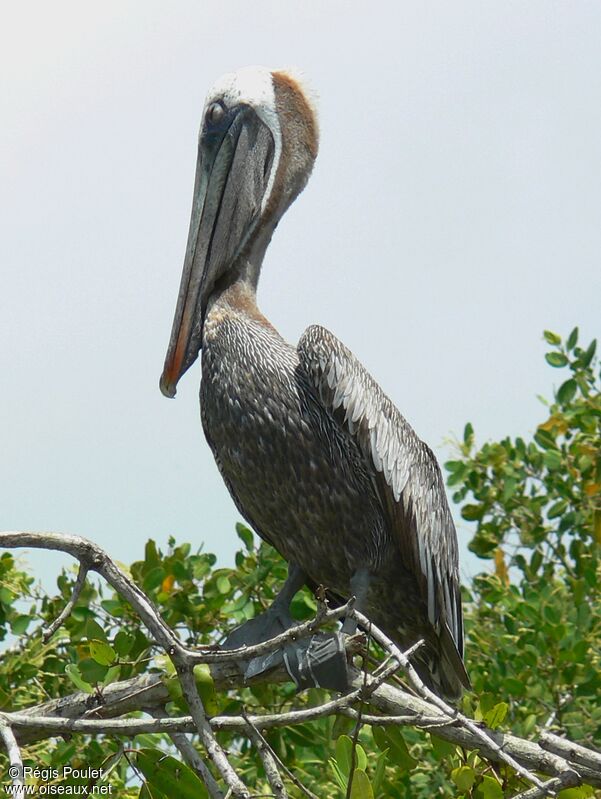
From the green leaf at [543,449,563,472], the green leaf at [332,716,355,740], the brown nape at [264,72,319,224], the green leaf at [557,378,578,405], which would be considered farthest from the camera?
the green leaf at [557,378,578,405]

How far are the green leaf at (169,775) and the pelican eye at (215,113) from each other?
284 cm

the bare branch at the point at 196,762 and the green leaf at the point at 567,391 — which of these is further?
the green leaf at the point at 567,391

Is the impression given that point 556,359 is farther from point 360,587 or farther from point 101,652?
point 101,652

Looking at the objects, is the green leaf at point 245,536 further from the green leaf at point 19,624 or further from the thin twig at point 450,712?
the thin twig at point 450,712

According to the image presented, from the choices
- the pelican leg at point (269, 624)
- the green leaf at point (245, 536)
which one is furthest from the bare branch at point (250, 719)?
the green leaf at point (245, 536)

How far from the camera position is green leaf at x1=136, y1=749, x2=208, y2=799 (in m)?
2.72

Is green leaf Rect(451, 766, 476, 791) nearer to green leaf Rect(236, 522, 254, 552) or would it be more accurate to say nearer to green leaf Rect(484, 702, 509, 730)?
green leaf Rect(484, 702, 509, 730)

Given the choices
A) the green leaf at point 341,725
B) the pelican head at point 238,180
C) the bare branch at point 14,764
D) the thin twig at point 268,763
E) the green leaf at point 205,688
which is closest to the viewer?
the bare branch at point 14,764

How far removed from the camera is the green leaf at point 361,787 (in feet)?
8.54

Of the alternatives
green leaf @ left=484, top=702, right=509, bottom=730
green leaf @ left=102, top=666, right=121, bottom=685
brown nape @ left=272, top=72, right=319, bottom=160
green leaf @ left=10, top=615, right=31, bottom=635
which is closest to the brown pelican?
brown nape @ left=272, top=72, right=319, bottom=160

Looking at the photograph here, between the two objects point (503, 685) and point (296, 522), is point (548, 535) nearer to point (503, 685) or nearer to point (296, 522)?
point (503, 685)

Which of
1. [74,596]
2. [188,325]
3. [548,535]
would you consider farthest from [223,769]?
[548,535]

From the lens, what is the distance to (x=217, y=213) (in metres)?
4.79

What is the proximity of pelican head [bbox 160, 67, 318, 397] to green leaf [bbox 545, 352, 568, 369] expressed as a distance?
1660 mm
